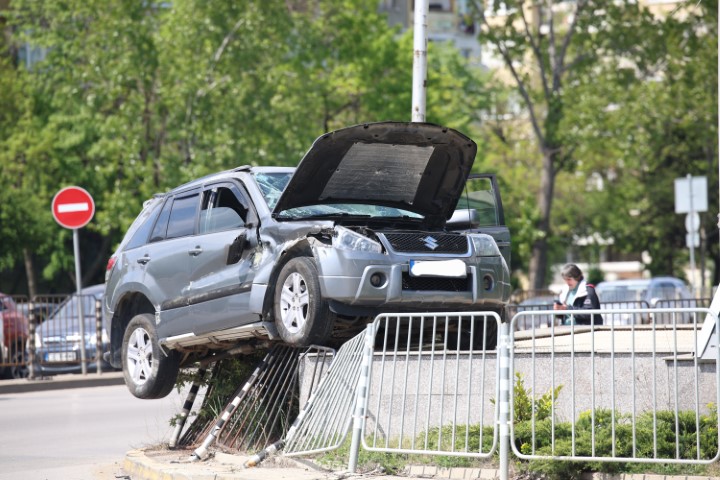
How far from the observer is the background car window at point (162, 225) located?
1230 cm

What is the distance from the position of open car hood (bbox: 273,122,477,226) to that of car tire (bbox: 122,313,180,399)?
6.10 ft

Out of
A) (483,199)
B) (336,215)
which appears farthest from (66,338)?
(336,215)

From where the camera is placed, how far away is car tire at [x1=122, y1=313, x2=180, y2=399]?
38.5 feet

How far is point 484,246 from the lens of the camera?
1098 centimetres

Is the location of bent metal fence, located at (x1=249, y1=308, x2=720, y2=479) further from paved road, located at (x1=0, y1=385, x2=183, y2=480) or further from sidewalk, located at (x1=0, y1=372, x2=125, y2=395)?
sidewalk, located at (x1=0, y1=372, x2=125, y2=395)

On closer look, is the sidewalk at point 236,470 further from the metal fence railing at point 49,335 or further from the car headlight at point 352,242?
the metal fence railing at point 49,335

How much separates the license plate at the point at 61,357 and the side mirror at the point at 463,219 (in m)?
12.1

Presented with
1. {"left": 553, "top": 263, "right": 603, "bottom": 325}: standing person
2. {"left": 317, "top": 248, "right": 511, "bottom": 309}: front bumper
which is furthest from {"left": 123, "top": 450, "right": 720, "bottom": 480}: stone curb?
{"left": 553, "top": 263, "right": 603, "bottom": 325}: standing person

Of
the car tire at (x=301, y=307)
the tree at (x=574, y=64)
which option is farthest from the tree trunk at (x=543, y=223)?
the car tire at (x=301, y=307)

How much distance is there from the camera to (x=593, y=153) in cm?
4050

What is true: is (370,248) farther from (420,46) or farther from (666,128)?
(666,128)

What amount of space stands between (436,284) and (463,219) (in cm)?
169

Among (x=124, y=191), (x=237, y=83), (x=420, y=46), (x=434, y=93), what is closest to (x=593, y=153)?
(x=434, y=93)

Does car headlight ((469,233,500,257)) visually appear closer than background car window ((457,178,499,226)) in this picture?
Yes
